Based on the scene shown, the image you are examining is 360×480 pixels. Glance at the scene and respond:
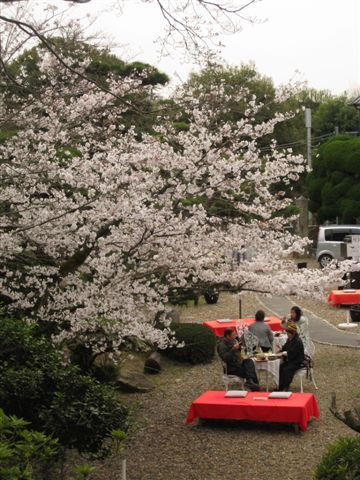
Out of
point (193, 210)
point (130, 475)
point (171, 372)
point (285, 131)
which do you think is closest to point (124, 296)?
point (193, 210)

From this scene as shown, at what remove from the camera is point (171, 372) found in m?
Answer: 13.6

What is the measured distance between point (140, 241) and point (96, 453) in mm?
2954

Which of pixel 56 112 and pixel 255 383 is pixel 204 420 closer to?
pixel 255 383

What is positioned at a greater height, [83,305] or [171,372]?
[83,305]

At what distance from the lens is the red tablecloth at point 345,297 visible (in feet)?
64.7

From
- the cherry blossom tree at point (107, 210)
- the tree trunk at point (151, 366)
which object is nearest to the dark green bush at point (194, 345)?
the tree trunk at point (151, 366)

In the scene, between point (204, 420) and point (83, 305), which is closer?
point (83, 305)

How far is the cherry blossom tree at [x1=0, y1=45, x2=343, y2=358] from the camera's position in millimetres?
8523

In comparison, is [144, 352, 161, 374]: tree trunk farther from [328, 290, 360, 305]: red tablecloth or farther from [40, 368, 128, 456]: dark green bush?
[328, 290, 360, 305]: red tablecloth

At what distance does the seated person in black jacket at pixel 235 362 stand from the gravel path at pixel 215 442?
0.90 metres

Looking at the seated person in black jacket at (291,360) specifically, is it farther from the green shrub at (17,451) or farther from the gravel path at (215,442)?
the green shrub at (17,451)

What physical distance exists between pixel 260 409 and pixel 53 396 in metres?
3.85

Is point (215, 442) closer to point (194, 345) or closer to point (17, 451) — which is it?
point (194, 345)

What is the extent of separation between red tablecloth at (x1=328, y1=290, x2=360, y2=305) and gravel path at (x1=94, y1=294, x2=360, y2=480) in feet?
23.5
